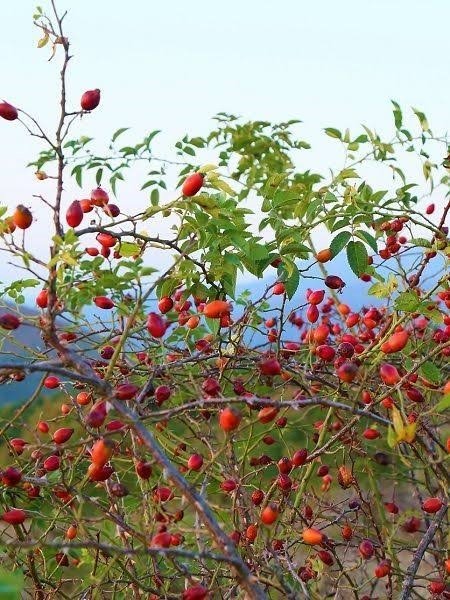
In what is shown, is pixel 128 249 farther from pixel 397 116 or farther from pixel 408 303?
pixel 397 116

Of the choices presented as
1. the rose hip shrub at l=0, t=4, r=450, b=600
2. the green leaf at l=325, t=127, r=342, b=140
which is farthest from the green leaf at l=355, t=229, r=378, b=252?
the green leaf at l=325, t=127, r=342, b=140

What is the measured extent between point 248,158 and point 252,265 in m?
2.18

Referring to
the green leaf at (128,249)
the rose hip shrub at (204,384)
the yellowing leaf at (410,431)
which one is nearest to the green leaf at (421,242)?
the rose hip shrub at (204,384)

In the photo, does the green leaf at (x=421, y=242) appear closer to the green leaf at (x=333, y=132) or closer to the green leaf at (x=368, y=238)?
the green leaf at (x=368, y=238)

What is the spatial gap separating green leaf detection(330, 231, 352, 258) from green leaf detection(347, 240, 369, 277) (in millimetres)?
21

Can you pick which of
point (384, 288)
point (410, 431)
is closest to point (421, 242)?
point (384, 288)

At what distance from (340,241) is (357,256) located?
0.07 meters

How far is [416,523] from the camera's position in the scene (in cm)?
257

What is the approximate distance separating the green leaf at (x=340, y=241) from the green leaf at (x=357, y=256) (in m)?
0.02

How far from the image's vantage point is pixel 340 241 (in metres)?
2.32

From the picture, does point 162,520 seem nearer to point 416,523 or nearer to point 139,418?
point 139,418

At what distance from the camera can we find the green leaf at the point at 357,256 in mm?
2311

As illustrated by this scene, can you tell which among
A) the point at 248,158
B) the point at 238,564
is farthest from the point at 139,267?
the point at 248,158

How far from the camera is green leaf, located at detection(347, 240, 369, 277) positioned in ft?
7.58
